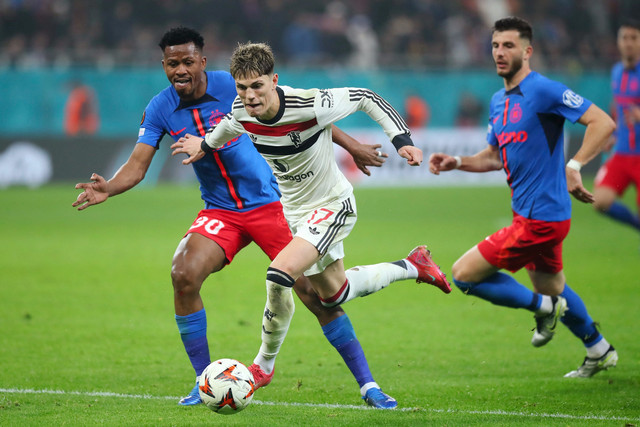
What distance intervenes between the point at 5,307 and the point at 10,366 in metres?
2.48

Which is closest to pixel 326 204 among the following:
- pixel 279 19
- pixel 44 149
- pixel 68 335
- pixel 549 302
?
pixel 549 302

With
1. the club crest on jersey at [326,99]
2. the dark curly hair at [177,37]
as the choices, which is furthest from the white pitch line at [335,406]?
the dark curly hair at [177,37]

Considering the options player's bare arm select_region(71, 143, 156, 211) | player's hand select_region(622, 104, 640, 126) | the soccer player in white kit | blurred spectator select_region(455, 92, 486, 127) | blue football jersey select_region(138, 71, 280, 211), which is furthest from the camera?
blurred spectator select_region(455, 92, 486, 127)

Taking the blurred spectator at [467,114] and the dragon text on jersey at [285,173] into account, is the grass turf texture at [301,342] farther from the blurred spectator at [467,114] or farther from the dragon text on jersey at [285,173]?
the blurred spectator at [467,114]

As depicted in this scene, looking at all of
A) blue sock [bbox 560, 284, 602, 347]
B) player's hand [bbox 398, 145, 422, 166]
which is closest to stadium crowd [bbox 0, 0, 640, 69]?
blue sock [bbox 560, 284, 602, 347]

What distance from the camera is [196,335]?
18.7 feet

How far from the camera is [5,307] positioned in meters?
8.80

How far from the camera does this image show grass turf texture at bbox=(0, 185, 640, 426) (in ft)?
17.4

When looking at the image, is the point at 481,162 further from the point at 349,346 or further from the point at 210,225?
the point at 210,225

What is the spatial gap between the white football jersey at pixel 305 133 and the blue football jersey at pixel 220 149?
406 mm

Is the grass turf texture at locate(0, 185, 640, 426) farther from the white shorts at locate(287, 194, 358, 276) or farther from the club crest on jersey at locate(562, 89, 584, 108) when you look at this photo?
the club crest on jersey at locate(562, 89, 584, 108)

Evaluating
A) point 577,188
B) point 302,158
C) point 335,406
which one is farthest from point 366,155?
point 335,406

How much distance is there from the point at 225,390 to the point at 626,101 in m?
6.60

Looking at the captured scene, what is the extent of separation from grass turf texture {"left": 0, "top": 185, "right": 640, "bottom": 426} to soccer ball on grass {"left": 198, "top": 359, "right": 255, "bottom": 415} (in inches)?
5.8
